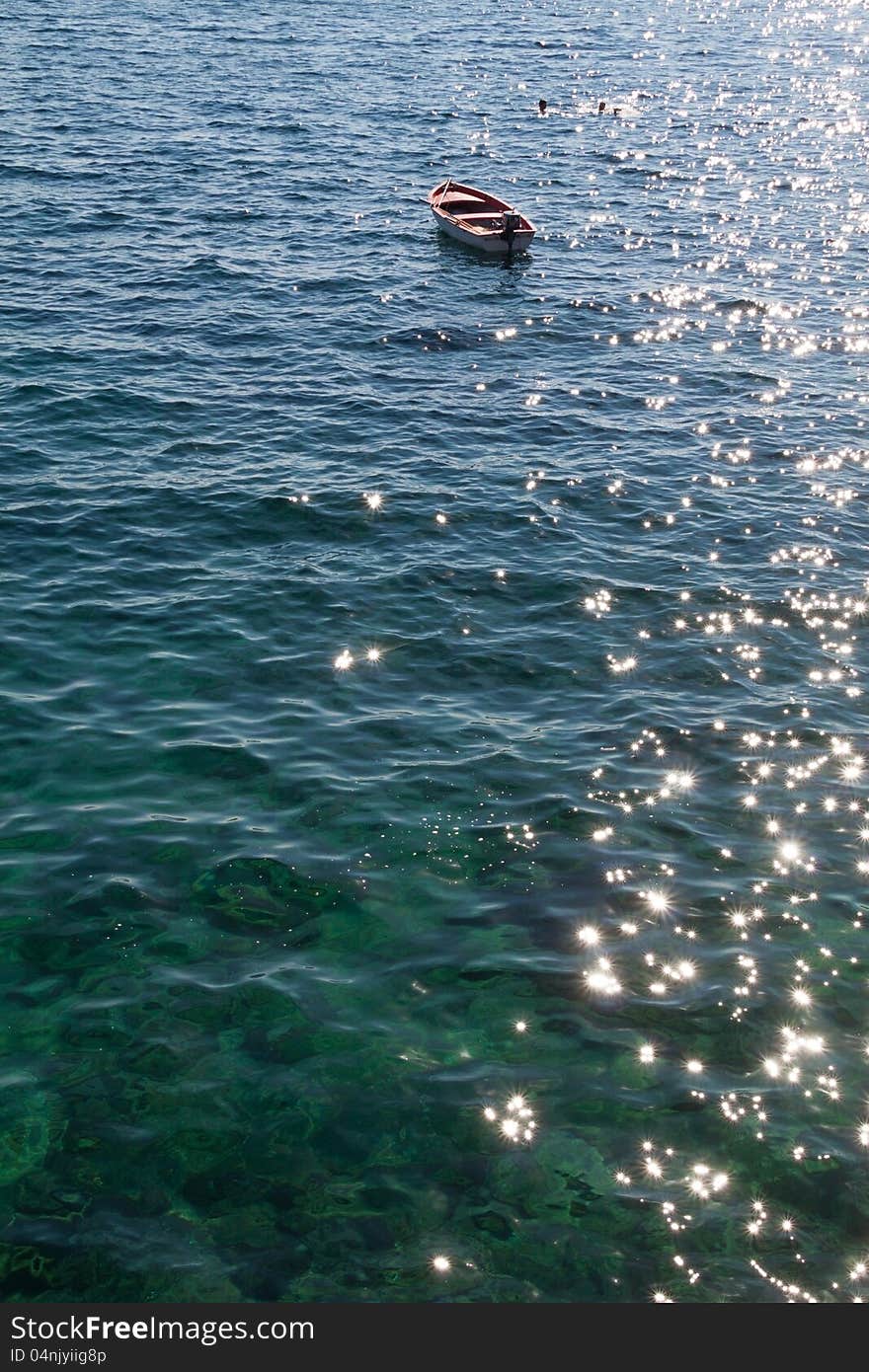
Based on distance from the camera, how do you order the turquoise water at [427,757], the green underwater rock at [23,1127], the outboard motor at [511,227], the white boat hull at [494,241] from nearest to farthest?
the turquoise water at [427,757]
the green underwater rock at [23,1127]
the outboard motor at [511,227]
the white boat hull at [494,241]

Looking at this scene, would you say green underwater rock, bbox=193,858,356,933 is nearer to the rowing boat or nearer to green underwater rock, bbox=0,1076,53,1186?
green underwater rock, bbox=0,1076,53,1186

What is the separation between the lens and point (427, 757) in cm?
2448

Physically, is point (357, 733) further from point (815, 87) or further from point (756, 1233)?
point (815, 87)

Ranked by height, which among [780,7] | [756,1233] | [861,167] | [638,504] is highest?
[780,7]

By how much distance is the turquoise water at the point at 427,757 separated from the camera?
647 inches

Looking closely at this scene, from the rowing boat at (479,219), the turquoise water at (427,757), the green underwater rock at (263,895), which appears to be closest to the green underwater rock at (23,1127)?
the turquoise water at (427,757)

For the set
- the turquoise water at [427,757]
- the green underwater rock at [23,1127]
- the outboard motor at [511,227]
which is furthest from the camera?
the outboard motor at [511,227]

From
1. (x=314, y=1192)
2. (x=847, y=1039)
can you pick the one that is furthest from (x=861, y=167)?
(x=314, y=1192)

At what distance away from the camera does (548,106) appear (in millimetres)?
78000

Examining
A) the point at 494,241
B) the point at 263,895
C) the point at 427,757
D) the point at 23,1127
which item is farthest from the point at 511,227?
the point at 23,1127

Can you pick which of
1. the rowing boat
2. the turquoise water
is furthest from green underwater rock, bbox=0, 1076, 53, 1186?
the rowing boat

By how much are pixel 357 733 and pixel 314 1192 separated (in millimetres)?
10788

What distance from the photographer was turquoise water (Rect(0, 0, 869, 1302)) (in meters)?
16.4

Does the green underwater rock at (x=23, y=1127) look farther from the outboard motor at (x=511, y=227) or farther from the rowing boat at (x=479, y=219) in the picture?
the rowing boat at (x=479, y=219)
